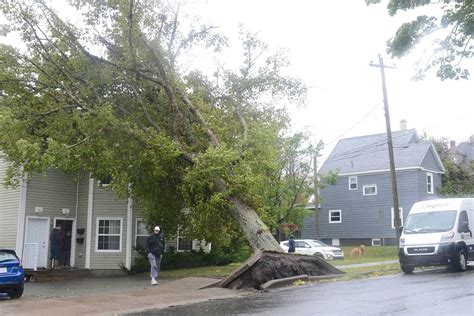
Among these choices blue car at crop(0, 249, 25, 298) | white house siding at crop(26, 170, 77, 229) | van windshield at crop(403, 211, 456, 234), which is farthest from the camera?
white house siding at crop(26, 170, 77, 229)

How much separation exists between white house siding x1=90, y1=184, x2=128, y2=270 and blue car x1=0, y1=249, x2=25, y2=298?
9.46 meters

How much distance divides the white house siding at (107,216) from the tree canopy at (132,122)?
4178 millimetres

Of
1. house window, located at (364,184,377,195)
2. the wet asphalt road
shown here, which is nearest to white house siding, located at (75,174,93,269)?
the wet asphalt road

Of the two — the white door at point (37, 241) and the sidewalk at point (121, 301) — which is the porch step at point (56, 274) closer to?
the white door at point (37, 241)

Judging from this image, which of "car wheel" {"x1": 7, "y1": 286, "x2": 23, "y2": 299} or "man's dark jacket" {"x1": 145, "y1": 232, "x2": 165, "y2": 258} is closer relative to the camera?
"car wheel" {"x1": 7, "y1": 286, "x2": 23, "y2": 299}

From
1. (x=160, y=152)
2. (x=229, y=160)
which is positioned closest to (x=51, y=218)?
(x=160, y=152)

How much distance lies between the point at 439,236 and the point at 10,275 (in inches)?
484

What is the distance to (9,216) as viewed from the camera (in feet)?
76.9

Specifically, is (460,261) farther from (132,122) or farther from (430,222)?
(132,122)

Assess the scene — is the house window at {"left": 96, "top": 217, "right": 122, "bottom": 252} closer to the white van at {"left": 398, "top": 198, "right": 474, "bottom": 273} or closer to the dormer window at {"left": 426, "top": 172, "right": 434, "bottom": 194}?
the white van at {"left": 398, "top": 198, "right": 474, "bottom": 273}

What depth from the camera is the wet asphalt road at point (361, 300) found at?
30.2 feet

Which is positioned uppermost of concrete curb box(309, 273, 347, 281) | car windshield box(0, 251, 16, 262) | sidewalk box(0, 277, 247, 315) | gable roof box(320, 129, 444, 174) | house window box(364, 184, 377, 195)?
gable roof box(320, 129, 444, 174)

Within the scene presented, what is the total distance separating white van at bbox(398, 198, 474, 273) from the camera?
15734 mm

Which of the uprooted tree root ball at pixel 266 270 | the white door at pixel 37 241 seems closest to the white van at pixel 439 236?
the uprooted tree root ball at pixel 266 270
